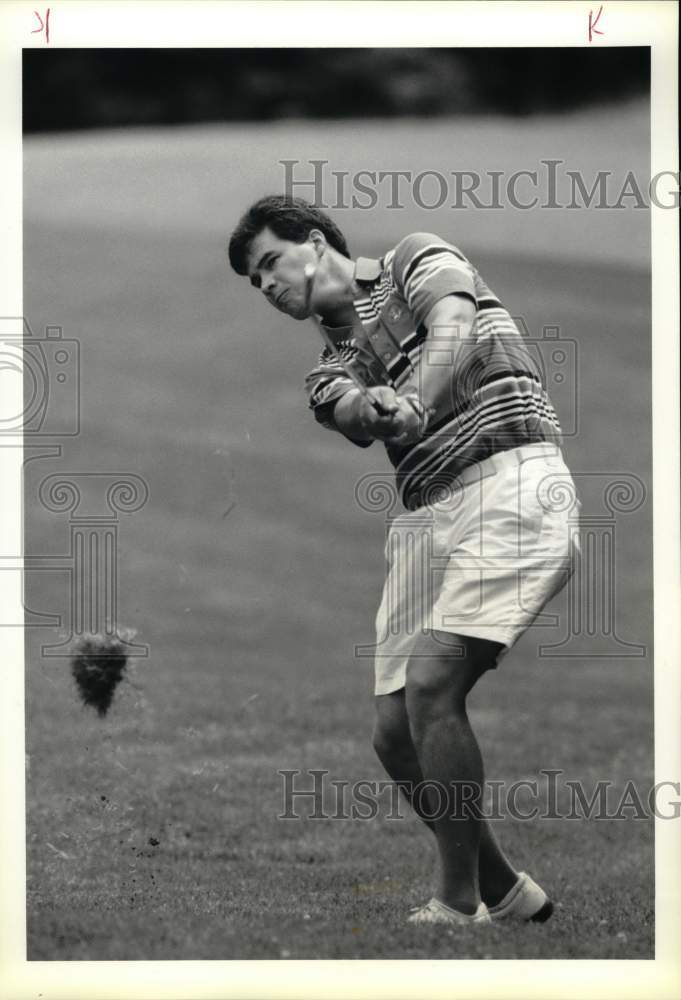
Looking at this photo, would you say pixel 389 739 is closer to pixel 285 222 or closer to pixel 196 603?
pixel 196 603

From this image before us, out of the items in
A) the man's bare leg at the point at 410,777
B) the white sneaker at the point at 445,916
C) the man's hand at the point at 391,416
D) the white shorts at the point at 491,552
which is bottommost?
the white sneaker at the point at 445,916

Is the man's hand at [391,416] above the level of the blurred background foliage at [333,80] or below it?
below

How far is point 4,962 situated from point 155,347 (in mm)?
2092

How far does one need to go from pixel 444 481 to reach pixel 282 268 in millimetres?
847

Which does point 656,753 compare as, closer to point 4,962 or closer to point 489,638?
point 489,638

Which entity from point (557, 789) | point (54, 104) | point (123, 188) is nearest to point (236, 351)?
point (123, 188)

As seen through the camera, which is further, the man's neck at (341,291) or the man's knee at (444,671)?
the man's neck at (341,291)

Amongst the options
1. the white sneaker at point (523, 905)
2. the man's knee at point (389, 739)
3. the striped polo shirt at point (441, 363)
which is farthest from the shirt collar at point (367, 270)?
the white sneaker at point (523, 905)

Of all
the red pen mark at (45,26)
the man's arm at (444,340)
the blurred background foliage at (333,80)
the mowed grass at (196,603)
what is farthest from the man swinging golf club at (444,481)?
the red pen mark at (45,26)

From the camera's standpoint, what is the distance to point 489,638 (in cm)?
458

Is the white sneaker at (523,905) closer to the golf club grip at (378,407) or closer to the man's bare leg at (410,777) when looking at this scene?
the man's bare leg at (410,777)

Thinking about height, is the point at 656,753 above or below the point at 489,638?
below

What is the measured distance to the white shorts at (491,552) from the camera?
4586 millimetres

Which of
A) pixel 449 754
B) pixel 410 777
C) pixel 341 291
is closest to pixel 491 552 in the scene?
pixel 449 754
